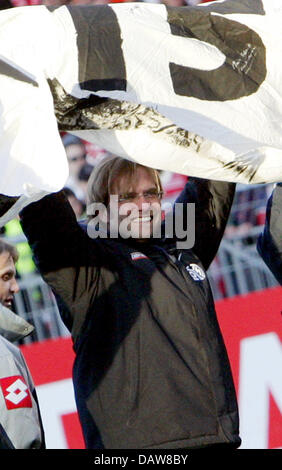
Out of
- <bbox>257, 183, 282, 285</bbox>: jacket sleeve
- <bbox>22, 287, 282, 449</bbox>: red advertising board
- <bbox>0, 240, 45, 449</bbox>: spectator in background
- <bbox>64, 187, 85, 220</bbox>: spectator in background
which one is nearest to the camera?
<bbox>0, 240, 45, 449</bbox>: spectator in background

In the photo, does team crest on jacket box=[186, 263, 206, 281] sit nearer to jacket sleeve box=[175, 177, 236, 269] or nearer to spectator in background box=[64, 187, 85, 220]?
jacket sleeve box=[175, 177, 236, 269]

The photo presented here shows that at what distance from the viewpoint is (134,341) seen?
113 inches

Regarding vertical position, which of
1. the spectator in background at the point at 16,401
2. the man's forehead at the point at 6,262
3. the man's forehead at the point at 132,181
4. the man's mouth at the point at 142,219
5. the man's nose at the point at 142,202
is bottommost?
the spectator in background at the point at 16,401

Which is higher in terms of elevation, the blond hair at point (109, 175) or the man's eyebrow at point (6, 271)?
the blond hair at point (109, 175)

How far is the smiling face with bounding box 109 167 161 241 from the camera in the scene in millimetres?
3092

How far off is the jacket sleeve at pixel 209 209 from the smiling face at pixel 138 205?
24 centimetres

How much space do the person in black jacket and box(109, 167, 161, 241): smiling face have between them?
7 centimetres

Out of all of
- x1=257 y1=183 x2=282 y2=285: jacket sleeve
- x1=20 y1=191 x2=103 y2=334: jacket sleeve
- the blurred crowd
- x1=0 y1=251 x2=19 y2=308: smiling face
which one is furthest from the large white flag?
the blurred crowd

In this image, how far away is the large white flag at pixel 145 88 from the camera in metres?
2.36

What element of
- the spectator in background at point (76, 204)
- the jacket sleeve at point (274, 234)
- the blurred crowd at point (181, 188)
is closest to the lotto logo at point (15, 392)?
the jacket sleeve at point (274, 234)

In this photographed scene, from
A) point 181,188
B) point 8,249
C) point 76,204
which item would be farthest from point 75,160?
point 8,249

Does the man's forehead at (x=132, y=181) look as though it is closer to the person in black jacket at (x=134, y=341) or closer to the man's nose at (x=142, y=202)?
the man's nose at (x=142, y=202)

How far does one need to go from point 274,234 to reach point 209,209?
9.3 inches

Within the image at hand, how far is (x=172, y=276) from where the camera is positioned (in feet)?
9.86
